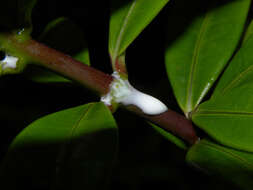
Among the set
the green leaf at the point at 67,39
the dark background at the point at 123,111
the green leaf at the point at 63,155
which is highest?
the green leaf at the point at 67,39

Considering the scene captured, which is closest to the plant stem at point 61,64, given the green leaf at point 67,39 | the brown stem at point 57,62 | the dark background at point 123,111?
the brown stem at point 57,62

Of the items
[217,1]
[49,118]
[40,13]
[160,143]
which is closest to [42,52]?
[49,118]

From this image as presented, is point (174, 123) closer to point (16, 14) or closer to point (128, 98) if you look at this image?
point (128, 98)

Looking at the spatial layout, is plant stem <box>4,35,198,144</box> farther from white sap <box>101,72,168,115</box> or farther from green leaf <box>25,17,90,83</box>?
green leaf <box>25,17,90,83</box>

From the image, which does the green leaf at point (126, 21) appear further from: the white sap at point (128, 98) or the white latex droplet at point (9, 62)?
the white latex droplet at point (9, 62)

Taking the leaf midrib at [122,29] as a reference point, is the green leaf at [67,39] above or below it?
below

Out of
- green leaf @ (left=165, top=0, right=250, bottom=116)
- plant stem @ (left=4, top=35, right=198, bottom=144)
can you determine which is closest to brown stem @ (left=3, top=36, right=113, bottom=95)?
plant stem @ (left=4, top=35, right=198, bottom=144)

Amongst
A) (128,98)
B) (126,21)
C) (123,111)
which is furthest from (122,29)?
(123,111)
